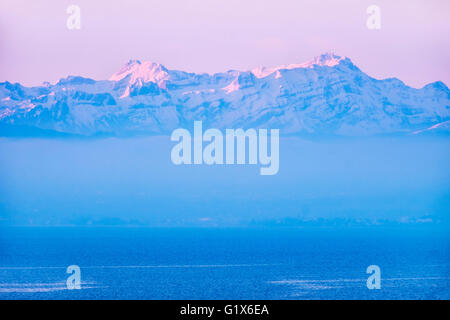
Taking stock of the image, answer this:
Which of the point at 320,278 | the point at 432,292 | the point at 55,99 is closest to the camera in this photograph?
the point at 432,292

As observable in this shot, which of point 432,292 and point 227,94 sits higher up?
point 227,94

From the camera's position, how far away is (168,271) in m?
35.1

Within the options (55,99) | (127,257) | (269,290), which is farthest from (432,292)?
(127,257)

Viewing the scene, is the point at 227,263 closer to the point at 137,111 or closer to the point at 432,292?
the point at 137,111

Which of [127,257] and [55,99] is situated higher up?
[55,99]

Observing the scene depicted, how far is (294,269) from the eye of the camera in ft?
120
